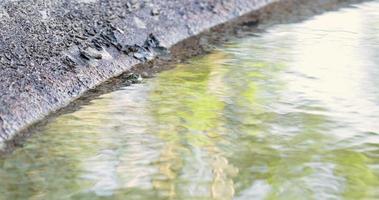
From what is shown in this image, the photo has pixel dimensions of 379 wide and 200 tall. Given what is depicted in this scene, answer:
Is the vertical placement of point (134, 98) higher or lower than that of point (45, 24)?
lower

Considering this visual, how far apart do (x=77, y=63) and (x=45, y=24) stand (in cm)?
44

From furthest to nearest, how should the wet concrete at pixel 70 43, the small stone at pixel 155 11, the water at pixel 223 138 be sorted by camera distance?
the small stone at pixel 155 11 → the wet concrete at pixel 70 43 → the water at pixel 223 138

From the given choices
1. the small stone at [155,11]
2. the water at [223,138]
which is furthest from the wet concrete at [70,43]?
the water at [223,138]

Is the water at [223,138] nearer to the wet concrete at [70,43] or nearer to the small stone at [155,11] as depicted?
the wet concrete at [70,43]

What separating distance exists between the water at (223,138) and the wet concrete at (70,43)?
9.7 inches

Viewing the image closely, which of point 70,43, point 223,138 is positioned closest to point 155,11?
point 70,43

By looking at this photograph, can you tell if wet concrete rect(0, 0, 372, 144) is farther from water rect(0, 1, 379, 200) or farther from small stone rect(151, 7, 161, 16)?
water rect(0, 1, 379, 200)

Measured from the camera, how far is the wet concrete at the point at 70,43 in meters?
4.51

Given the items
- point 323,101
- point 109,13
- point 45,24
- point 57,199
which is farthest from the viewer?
point 109,13

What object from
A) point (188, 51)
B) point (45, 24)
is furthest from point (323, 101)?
point (45, 24)

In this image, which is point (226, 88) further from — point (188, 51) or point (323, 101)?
point (188, 51)

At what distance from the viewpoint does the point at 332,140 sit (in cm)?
391

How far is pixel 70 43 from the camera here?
5.25 metres

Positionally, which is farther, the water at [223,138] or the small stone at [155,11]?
the small stone at [155,11]
